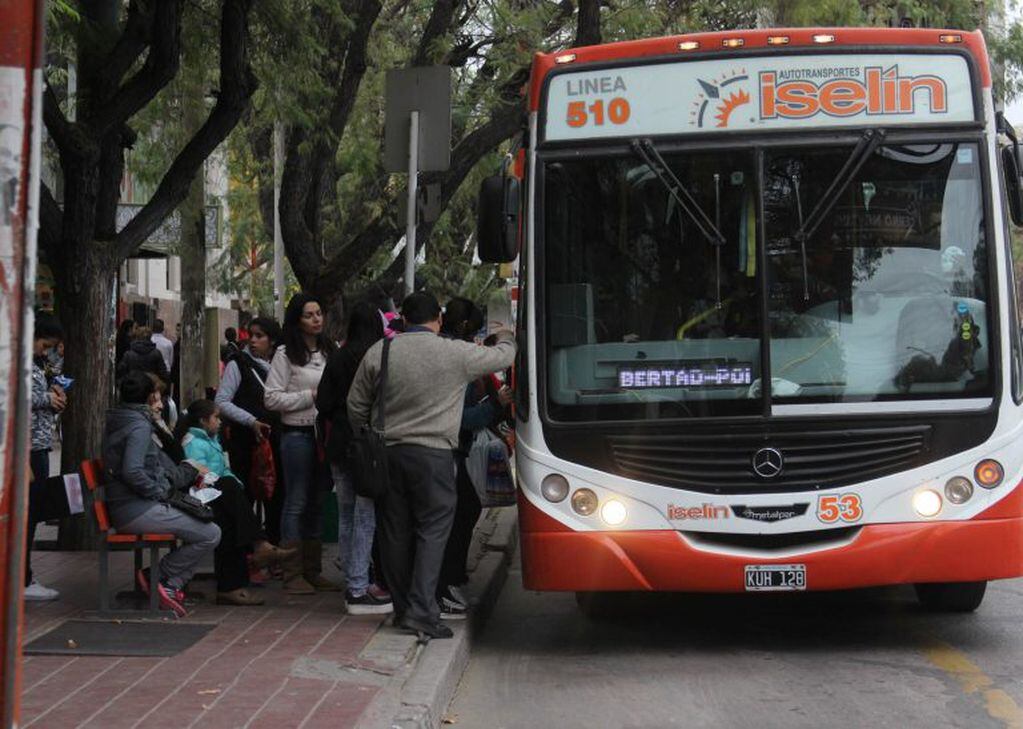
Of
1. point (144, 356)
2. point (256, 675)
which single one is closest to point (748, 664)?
point (256, 675)

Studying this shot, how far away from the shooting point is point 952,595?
367 inches

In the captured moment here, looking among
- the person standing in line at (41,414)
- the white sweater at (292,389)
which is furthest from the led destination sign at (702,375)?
the person standing in line at (41,414)

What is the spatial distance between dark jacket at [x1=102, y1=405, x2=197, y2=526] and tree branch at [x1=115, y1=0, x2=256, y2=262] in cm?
319

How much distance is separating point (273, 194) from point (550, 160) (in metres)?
15.0

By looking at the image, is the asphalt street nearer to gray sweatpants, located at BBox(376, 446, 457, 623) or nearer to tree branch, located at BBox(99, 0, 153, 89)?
gray sweatpants, located at BBox(376, 446, 457, 623)

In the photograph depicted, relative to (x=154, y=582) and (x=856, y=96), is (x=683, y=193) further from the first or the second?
(x=154, y=582)

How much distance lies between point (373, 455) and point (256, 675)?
1.50 meters

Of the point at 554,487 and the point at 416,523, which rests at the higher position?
the point at 554,487

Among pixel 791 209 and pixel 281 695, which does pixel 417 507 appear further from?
pixel 791 209

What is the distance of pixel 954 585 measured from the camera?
362 inches

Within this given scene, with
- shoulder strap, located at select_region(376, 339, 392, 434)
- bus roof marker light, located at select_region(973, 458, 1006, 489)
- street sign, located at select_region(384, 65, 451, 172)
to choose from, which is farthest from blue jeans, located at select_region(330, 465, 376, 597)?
bus roof marker light, located at select_region(973, 458, 1006, 489)

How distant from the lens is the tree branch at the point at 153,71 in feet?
35.6

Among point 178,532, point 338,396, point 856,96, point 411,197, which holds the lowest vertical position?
point 178,532

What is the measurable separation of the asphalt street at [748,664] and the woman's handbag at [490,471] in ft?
2.53
